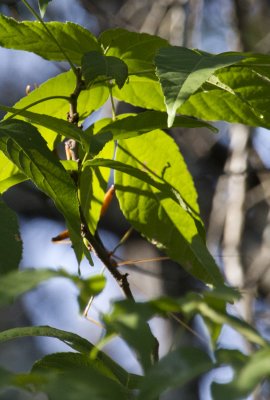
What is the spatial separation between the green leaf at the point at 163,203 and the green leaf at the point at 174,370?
496 millimetres

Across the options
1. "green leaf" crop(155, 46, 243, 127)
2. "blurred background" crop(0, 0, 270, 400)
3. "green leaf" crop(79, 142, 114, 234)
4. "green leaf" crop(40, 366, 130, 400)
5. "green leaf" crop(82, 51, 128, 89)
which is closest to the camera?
"green leaf" crop(40, 366, 130, 400)

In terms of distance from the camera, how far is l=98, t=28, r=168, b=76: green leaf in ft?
2.97

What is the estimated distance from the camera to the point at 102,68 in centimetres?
81

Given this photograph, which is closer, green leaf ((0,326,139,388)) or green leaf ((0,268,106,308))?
green leaf ((0,268,106,308))

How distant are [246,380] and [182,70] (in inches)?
15.2

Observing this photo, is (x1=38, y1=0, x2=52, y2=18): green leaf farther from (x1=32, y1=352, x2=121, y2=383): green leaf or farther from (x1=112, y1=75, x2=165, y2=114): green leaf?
(x1=32, y1=352, x2=121, y2=383): green leaf

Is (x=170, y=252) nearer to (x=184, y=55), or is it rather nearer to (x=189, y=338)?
(x=184, y=55)

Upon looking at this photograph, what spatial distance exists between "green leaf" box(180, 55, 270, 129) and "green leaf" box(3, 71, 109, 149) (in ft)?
0.31

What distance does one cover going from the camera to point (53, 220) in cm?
293

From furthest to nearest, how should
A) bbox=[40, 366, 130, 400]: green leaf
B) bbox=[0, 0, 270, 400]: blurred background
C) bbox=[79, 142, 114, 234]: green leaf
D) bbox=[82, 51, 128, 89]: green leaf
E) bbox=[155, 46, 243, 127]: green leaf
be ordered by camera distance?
bbox=[0, 0, 270, 400]: blurred background, bbox=[79, 142, 114, 234]: green leaf, bbox=[82, 51, 128, 89]: green leaf, bbox=[155, 46, 243, 127]: green leaf, bbox=[40, 366, 130, 400]: green leaf

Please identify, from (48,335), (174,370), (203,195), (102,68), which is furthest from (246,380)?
(203,195)

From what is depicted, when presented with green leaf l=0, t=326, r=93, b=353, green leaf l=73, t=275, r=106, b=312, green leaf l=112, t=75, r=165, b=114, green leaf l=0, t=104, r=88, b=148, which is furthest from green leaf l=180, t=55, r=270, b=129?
green leaf l=73, t=275, r=106, b=312

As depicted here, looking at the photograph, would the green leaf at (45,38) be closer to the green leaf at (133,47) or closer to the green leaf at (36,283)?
the green leaf at (133,47)

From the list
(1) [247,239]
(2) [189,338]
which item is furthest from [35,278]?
(1) [247,239]
